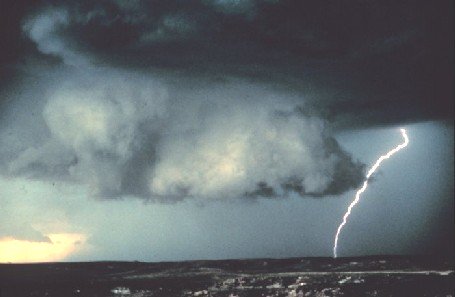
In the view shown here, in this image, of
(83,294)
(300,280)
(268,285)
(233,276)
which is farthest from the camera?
(233,276)

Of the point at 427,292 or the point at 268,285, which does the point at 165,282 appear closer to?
the point at 268,285

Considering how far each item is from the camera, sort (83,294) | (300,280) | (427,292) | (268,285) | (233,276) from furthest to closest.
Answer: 1. (233,276)
2. (300,280)
3. (268,285)
4. (83,294)
5. (427,292)

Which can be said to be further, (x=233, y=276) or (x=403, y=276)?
(x=233, y=276)

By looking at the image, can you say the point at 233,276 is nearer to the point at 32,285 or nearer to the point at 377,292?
the point at 377,292

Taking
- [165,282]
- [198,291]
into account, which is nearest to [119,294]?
[198,291]

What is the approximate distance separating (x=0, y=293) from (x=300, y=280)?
3540 inches

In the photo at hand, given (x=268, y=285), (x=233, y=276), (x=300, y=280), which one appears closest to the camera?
(x=268, y=285)

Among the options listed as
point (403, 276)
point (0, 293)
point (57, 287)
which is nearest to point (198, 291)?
point (57, 287)

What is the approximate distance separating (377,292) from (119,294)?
6693 cm

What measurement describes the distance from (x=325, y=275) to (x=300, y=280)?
12.5 metres

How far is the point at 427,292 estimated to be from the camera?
10794 centimetres

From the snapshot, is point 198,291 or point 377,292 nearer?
point 377,292

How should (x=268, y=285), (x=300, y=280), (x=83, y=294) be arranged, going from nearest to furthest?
1. (x=83, y=294)
2. (x=268, y=285)
3. (x=300, y=280)

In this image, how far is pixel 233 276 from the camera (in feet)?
492
